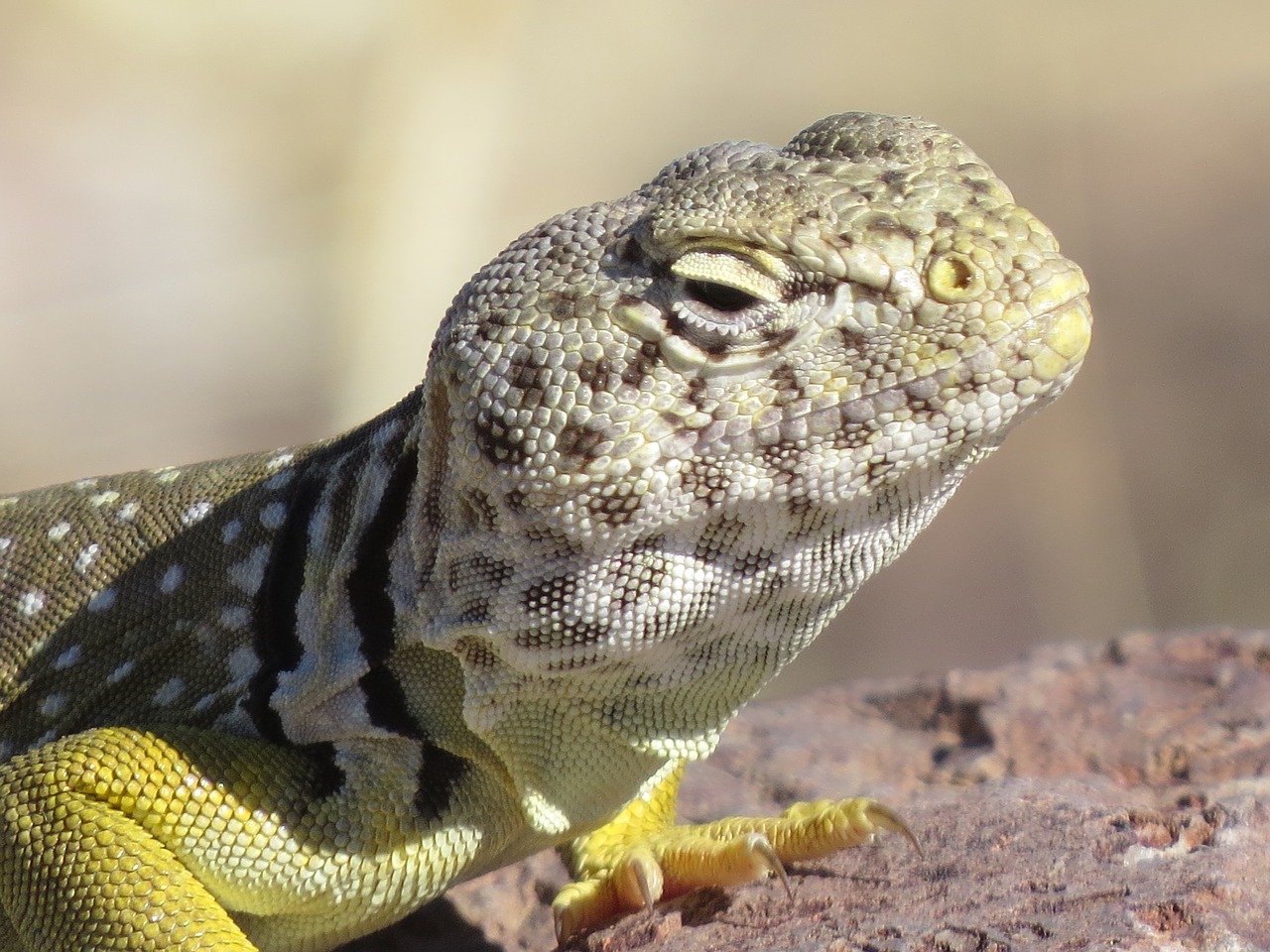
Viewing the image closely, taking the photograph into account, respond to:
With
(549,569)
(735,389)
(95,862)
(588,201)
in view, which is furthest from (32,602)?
(588,201)

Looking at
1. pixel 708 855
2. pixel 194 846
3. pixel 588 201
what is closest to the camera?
pixel 194 846

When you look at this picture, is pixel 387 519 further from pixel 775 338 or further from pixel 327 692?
pixel 775 338

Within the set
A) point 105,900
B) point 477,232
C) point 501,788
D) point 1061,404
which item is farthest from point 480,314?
point 477,232

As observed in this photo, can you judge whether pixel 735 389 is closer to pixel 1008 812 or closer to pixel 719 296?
pixel 719 296

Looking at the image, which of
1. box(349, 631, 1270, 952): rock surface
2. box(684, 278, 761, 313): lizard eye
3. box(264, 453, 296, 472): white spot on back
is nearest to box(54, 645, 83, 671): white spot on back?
box(264, 453, 296, 472): white spot on back

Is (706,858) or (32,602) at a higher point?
(32,602)

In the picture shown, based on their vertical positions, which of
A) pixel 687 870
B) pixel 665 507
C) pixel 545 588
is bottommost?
pixel 687 870

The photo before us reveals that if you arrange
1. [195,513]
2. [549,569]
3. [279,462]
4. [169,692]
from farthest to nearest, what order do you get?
[279,462] → [195,513] → [169,692] → [549,569]
